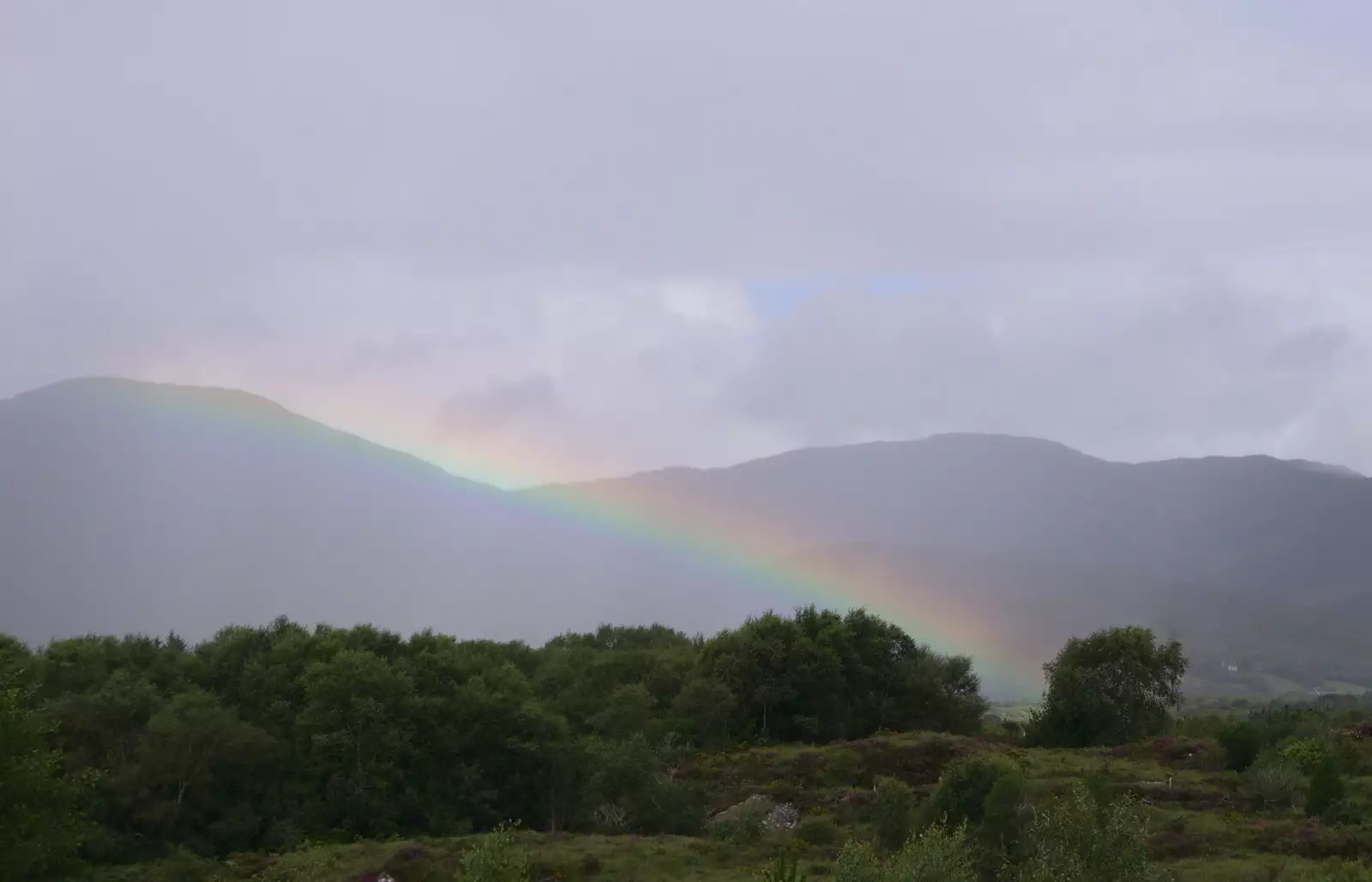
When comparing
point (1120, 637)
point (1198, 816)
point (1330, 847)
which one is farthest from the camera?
point (1120, 637)

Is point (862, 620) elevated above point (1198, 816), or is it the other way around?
point (862, 620)

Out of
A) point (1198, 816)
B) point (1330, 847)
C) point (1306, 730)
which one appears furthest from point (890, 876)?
point (1306, 730)

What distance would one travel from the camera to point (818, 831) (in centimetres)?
4538

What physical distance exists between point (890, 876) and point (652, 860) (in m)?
20.5

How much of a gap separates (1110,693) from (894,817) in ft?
131

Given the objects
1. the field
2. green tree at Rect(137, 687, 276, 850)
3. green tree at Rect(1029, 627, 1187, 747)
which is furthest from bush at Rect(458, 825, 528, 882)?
green tree at Rect(1029, 627, 1187, 747)

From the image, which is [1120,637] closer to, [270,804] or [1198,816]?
[1198,816]

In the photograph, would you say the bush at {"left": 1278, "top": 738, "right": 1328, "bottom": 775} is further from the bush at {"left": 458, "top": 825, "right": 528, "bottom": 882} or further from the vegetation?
the bush at {"left": 458, "top": 825, "right": 528, "bottom": 882}

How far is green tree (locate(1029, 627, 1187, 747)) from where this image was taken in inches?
2872

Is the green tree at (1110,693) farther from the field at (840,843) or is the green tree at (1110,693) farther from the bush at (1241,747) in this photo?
the bush at (1241,747)

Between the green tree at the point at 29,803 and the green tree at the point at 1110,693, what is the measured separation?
194 ft

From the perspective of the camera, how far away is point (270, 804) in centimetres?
4984

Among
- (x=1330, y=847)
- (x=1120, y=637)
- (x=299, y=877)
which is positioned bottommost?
(x=299, y=877)

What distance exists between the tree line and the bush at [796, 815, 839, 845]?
564 cm
